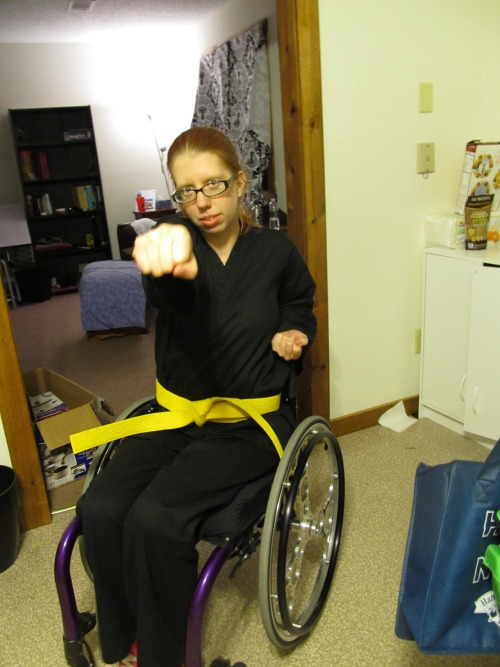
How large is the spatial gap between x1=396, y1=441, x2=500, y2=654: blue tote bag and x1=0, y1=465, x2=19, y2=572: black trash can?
3.93ft

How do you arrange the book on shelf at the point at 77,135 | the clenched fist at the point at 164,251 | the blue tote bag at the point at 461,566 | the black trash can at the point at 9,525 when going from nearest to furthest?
the blue tote bag at the point at 461,566 < the clenched fist at the point at 164,251 < the black trash can at the point at 9,525 < the book on shelf at the point at 77,135

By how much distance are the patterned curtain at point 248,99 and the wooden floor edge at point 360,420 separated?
1.74 meters

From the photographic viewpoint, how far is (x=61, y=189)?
18.0 feet

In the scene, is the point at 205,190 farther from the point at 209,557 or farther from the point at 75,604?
the point at 75,604

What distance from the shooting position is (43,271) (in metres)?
5.11

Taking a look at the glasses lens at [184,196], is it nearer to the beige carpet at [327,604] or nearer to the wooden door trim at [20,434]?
the wooden door trim at [20,434]

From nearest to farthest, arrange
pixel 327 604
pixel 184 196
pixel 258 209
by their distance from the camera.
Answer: pixel 184 196 → pixel 327 604 → pixel 258 209

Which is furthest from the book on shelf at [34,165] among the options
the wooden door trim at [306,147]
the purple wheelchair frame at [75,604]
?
the purple wheelchair frame at [75,604]

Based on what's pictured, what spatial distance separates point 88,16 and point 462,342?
3974 millimetres

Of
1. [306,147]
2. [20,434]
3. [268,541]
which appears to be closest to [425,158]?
[306,147]

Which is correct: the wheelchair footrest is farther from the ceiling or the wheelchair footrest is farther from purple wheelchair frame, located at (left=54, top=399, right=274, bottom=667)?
the ceiling

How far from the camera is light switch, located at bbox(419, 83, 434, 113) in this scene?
75.1 inches

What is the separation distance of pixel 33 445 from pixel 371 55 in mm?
1707

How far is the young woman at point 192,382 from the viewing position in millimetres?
941
